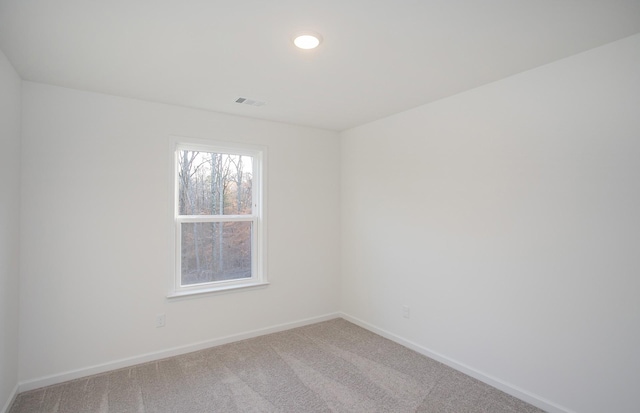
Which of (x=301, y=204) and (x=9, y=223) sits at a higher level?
(x=301, y=204)

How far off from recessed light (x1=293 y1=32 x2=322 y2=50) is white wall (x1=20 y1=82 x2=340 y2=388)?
173cm

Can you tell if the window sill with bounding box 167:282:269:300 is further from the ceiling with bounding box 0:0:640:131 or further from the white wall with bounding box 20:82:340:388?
the ceiling with bounding box 0:0:640:131

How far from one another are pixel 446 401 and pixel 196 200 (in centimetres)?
287

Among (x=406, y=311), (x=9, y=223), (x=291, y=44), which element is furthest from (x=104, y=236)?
(x=406, y=311)

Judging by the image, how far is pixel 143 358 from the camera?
10.1ft

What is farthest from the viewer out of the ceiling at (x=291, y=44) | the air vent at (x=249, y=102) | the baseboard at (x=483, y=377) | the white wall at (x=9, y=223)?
the air vent at (x=249, y=102)

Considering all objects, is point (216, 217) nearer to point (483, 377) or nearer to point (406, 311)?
point (406, 311)

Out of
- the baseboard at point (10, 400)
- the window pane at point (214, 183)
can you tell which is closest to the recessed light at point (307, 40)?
the window pane at point (214, 183)

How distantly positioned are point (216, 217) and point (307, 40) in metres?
2.18

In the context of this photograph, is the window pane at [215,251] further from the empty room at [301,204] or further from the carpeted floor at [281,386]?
the carpeted floor at [281,386]

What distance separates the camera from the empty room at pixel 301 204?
6.63 feet

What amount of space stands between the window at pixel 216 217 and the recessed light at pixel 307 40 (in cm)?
176

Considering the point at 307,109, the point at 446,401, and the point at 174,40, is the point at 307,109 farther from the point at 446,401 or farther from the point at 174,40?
the point at 446,401

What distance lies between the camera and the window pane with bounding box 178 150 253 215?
3.45 m
